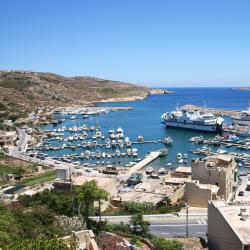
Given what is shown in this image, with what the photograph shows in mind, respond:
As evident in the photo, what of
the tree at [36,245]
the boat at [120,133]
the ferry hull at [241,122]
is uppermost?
the tree at [36,245]

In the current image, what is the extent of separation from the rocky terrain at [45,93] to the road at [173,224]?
8081 cm

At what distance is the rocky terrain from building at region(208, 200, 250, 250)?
3456 inches

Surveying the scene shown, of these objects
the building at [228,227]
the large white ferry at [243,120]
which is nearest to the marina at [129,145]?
the large white ferry at [243,120]

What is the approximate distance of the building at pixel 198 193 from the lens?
28.7 m

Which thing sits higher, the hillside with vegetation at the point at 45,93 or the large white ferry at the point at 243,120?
the hillside with vegetation at the point at 45,93

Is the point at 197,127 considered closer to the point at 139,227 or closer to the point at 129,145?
the point at 129,145

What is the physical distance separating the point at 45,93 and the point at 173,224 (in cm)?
12956

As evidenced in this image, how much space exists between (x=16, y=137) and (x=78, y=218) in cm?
5139

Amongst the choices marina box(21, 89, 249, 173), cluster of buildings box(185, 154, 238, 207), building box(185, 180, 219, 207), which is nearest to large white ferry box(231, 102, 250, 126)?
marina box(21, 89, 249, 173)

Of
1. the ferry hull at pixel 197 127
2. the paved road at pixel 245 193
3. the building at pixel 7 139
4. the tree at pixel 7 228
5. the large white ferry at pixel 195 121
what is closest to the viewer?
the tree at pixel 7 228

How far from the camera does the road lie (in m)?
23.3

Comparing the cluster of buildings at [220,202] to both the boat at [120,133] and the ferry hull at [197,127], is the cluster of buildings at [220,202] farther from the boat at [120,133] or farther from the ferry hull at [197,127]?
the ferry hull at [197,127]

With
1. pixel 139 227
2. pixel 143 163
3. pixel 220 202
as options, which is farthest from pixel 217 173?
pixel 143 163

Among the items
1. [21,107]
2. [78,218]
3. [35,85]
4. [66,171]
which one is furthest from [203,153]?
[35,85]
